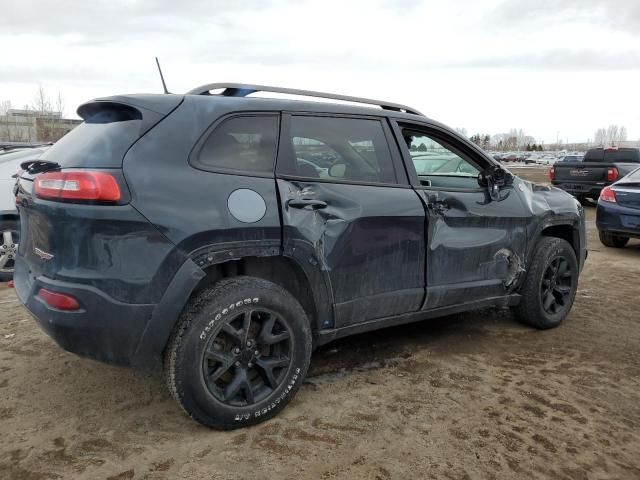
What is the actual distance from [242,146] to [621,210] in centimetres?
693

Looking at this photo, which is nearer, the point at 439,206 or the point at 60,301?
the point at 60,301

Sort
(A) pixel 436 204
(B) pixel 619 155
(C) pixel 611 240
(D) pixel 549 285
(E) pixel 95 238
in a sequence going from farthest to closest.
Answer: (B) pixel 619 155
(C) pixel 611 240
(D) pixel 549 285
(A) pixel 436 204
(E) pixel 95 238

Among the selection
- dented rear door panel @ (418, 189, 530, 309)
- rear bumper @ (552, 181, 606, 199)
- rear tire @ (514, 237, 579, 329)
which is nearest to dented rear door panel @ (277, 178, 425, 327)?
dented rear door panel @ (418, 189, 530, 309)

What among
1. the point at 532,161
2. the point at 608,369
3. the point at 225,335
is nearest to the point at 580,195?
the point at 608,369

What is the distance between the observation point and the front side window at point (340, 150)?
3.08m

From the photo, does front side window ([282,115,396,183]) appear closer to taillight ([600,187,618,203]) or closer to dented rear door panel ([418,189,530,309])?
dented rear door panel ([418,189,530,309])

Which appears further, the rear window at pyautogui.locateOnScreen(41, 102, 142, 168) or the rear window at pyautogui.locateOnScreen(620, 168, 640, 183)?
the rear window at pyautogui.locateOnScreen(620, 168, 640, 183)

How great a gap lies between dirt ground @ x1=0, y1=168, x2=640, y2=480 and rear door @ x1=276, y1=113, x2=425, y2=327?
0.54 metres

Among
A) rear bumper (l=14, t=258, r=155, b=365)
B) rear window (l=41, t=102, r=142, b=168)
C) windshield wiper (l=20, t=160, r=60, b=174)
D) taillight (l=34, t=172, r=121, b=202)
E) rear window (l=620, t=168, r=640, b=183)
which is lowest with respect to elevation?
rear bumper (l=14, t=258, r=155, b=365)

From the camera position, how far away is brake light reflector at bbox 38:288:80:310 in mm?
2467

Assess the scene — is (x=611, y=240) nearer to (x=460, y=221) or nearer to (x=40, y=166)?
(x=460, y=221)

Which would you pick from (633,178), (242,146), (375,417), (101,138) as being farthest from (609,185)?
(101,138)

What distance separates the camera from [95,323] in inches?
97.5

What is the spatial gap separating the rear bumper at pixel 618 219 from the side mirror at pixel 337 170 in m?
6.21
